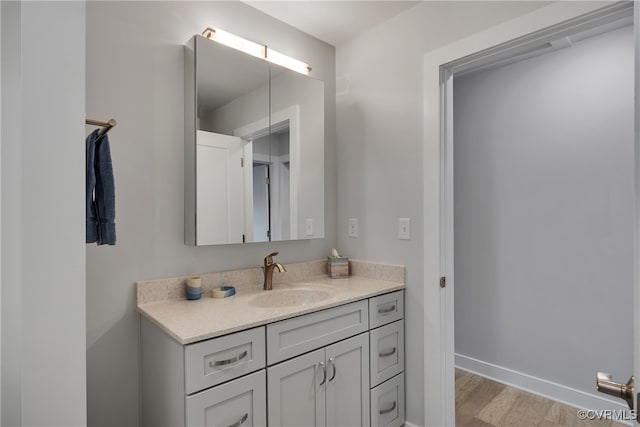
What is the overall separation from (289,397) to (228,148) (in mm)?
1176

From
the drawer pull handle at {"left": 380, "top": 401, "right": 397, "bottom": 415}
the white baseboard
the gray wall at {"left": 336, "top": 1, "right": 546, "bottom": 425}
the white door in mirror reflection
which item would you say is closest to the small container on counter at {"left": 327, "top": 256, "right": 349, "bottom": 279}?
the gray wall at {"left": 336, "top": 1, "right": 546, "bottom": 425}

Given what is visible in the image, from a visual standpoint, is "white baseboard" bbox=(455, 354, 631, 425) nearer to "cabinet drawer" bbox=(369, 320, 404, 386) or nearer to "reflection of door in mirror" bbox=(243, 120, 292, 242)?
"cabinet drawer" bbox=(369, 320, 404, 386)

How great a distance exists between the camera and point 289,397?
142 centimetres

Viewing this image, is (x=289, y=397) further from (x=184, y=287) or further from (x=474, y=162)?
(x=474, y=162)

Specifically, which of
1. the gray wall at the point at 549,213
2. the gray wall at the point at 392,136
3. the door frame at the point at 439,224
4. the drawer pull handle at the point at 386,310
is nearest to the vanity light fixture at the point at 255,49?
the gray wall at the point at 392,136

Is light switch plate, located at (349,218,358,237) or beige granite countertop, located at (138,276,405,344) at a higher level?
light switch plate, located at (349,218,358,237)

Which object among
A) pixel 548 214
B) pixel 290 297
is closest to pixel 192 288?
pixel 290 297

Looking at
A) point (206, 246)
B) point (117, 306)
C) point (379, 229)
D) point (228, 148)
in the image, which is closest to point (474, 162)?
point (379, 229)

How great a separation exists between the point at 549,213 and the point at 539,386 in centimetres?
117

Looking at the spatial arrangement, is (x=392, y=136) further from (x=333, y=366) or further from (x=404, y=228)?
(x=333, y=366)

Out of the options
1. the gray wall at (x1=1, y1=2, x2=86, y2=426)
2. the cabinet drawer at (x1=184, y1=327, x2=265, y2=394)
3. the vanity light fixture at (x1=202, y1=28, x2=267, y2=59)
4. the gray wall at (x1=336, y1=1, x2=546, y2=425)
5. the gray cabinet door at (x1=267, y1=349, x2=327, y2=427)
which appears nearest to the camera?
the gray wall at (x1=1, y1=2, x2=86, y2=426)

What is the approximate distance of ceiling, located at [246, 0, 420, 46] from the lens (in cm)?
191

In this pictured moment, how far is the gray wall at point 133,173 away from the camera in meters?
1.45

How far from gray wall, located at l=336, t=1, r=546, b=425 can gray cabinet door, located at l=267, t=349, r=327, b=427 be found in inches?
25.9
